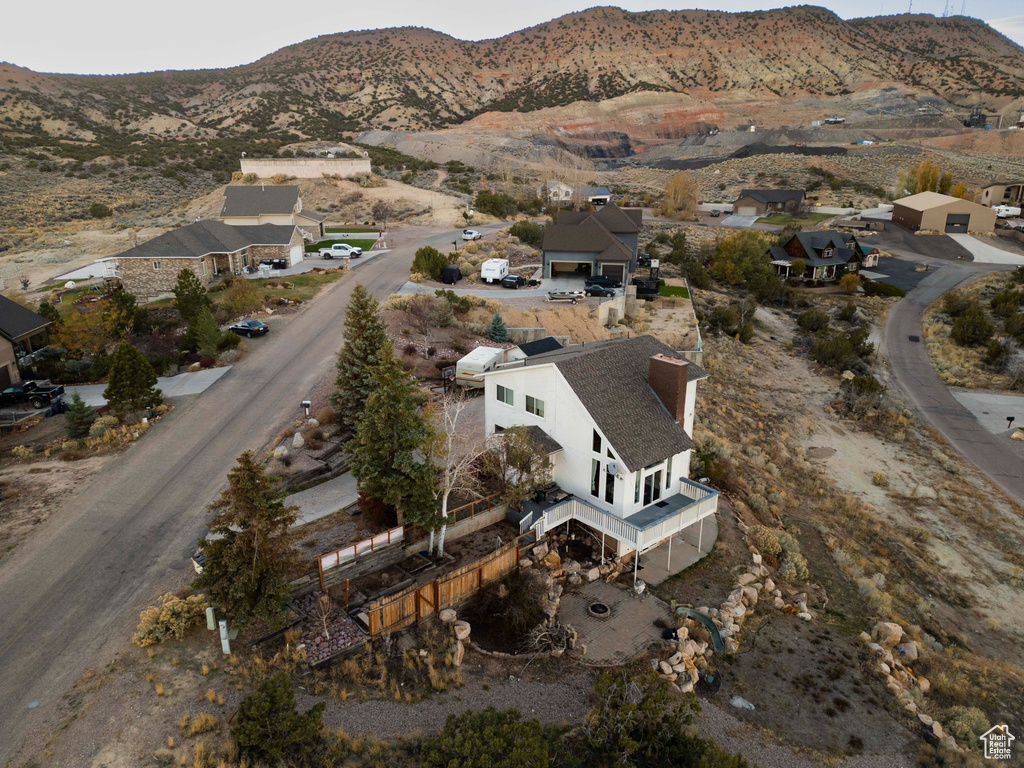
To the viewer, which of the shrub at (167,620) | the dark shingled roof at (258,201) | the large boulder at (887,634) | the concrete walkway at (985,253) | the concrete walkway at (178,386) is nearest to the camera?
the shrub at (167,620)

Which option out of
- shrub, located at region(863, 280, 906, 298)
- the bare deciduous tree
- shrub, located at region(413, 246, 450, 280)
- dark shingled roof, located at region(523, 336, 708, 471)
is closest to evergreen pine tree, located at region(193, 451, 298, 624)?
the bare deciduous tree

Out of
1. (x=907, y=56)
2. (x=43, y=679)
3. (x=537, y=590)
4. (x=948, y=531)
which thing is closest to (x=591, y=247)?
(x=948, y=531)

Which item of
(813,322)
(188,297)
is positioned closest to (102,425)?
(188,297)

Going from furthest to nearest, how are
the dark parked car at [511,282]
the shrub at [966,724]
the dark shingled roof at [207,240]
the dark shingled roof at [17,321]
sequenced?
the dark parked car at [511,282] < the dark shingled roof at [207,240] < the dark shingled roof at [17,321] < the shrub at [966,724]

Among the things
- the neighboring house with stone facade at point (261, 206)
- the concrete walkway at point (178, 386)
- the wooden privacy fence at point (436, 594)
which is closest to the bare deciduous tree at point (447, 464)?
the wooden privacy fence at point (436, 594)

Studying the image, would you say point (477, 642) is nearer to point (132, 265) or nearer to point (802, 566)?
point (802, 566)

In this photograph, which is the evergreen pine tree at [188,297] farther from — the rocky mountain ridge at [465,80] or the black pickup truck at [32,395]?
the rocky mountain ridge at [465,80]

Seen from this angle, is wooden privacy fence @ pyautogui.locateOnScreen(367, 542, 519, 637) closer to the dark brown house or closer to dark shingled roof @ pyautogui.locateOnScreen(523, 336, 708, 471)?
dark shingled roof @ pyautogui.locateOnScreen(523, 336, 708, 471)

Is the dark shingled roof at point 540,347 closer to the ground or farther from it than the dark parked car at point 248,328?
farther from it
